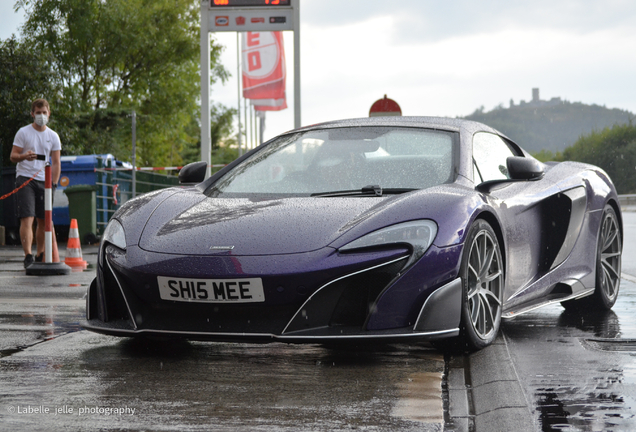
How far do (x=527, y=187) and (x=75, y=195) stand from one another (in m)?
12.1

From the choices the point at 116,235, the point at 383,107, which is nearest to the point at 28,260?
the point at 116,235

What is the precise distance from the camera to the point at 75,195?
16172mm

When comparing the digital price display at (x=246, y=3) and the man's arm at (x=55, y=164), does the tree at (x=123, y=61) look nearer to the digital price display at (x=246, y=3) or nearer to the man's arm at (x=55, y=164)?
the digital price display at (x=246, y=3)

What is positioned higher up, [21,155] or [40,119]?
[40,119]

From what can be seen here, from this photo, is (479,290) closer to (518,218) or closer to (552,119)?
(518,218)

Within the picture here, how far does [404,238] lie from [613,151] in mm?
101165

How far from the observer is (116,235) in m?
4.42

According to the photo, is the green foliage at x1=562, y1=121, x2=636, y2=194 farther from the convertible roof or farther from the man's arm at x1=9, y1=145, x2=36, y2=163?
the convertible roof

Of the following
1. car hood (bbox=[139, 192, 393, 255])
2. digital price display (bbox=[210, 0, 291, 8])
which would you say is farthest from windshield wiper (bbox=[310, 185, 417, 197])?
digital price display (bbox=[210, 0, 291, 8])

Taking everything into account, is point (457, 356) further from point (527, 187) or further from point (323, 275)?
point (527, 187)

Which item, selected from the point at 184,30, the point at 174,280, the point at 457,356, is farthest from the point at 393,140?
the point at 184,30

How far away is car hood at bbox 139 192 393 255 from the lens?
13.2 ft

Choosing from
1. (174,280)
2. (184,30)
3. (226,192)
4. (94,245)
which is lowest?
(94,245)

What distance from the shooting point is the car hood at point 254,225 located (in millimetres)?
4020
